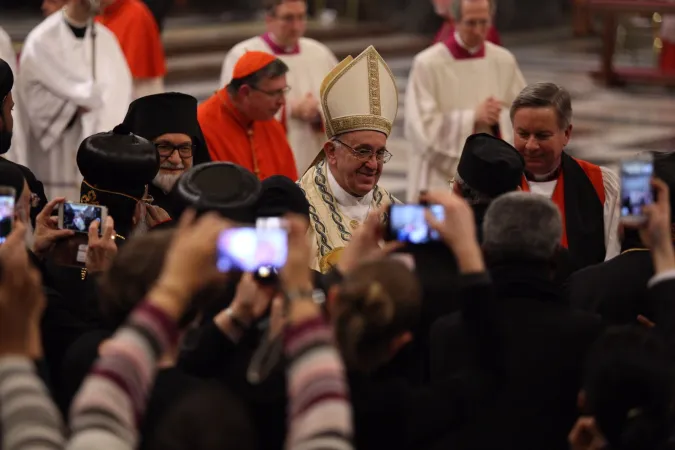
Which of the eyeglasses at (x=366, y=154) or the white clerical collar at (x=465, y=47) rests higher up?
the eyeglasses at (x=366, y=154)

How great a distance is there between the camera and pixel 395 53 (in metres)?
17.5

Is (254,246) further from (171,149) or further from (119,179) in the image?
(171,149)

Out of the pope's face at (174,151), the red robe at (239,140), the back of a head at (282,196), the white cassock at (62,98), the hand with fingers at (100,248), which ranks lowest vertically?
the white cassock at (62,98)

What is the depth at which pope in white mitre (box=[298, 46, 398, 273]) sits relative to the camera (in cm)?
509

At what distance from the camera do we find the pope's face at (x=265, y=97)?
252 inches

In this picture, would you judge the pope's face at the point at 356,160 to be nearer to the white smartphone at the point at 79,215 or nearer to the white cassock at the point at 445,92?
the white smartphone at the point at 79,215

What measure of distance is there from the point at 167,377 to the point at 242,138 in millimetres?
3690

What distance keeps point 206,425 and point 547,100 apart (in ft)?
10.3

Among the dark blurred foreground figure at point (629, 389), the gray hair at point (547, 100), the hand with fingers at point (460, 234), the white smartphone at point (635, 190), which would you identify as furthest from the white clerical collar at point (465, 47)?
the dark blurred foreground figure at point (629, 389)

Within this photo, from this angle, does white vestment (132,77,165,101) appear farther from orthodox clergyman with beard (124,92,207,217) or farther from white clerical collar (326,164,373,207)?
white clerical collar (326,164,373,207)

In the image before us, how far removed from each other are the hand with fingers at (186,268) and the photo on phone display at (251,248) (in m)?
0.06

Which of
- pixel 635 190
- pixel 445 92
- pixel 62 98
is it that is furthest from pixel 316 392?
pixel 62 98

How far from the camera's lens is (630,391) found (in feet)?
9.62

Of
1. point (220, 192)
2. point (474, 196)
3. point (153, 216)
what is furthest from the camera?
point (153, 216)
